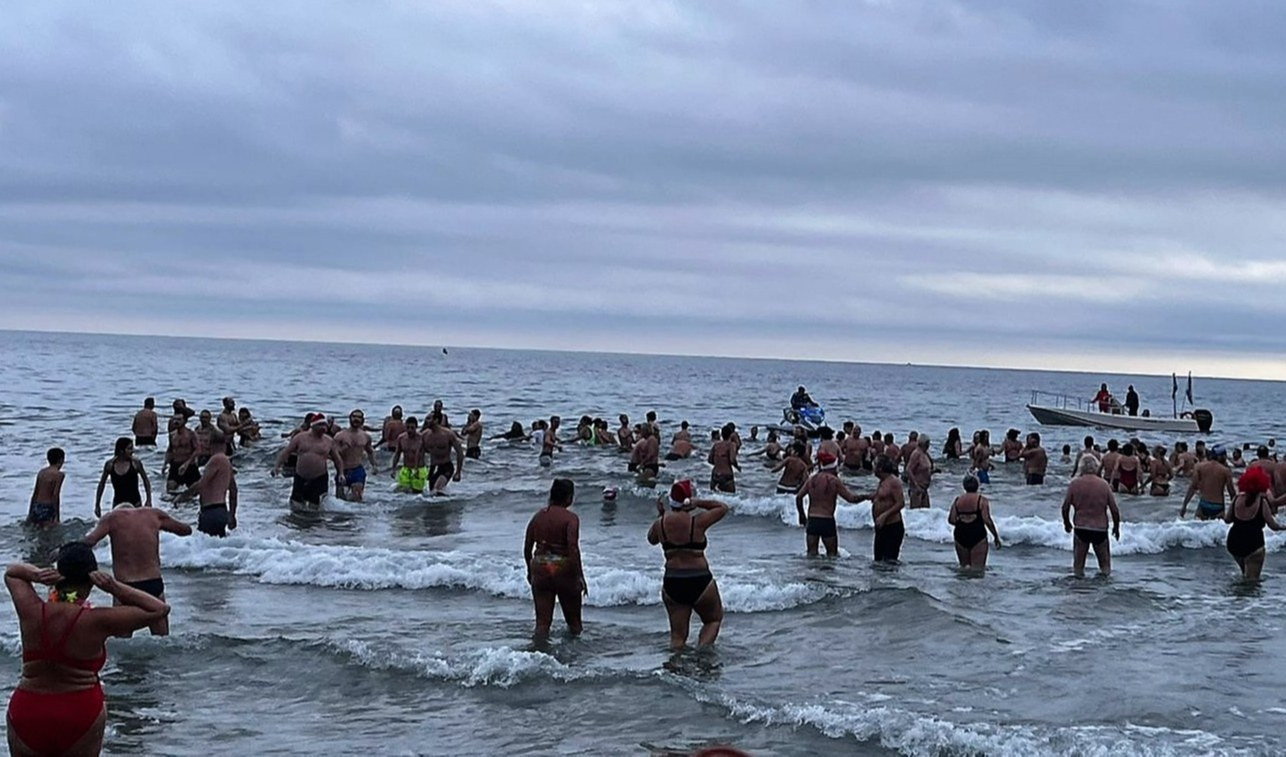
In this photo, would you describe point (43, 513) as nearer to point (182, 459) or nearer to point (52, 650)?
point (182, 459)

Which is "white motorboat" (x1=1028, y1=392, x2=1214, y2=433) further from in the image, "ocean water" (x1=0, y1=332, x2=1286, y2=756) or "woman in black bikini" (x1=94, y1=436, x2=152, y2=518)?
"woman in black bikini" (x1=94, y1=436, x2=152, y2=518)

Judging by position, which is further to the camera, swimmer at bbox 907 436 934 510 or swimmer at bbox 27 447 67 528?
swimmer at bbox 907 436 934 510

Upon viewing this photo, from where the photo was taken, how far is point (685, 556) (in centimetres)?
1071

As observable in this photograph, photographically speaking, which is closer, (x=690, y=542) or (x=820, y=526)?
(x=690, y=542)

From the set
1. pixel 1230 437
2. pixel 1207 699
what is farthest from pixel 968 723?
pixel 1230 437

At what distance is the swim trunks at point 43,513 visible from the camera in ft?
56.0

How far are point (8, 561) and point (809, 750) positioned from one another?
11.3 metres

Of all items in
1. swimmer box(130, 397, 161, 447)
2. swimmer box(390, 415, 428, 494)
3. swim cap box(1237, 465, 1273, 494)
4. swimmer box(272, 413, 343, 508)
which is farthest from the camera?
swimmer box(130, 397, 161, 447)

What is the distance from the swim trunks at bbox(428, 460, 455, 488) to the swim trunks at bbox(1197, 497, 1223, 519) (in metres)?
12.2

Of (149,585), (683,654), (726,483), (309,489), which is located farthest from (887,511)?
(726,483)

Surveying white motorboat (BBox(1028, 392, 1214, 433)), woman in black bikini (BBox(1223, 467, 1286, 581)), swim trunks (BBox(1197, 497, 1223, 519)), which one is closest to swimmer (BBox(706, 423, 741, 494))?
swim trunks (BBox(1197, 497, 1223, 519))

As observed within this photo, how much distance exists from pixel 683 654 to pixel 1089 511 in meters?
6.56

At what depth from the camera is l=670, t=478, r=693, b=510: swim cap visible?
419 inches

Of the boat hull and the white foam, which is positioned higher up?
the boat hull
